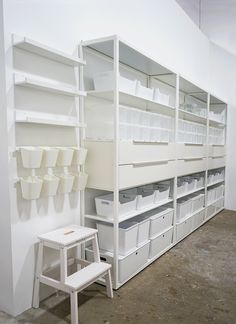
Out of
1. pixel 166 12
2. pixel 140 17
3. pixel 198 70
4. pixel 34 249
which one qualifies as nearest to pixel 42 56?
pixel 34 249

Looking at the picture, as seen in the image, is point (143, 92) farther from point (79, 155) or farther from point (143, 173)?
point (79, 155)

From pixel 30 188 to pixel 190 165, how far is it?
2440 millimetres

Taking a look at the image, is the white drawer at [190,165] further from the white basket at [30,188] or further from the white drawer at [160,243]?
the white basket at [30,188]

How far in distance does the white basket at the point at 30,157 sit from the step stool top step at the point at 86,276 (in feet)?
2.66

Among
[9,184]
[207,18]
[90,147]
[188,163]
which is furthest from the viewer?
[207,18]

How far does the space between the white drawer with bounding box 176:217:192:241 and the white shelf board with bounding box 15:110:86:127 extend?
1927 millimetres

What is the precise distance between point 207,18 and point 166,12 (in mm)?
827

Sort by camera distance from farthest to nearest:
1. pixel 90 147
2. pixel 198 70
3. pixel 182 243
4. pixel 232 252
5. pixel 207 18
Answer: pixel 198 70 < pixel 207 18 < pixel 182 243 < pixel 232 252 < pixel 90 147

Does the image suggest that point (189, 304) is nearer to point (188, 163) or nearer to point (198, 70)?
point (188, 163)

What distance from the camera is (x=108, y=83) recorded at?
7.50 feet

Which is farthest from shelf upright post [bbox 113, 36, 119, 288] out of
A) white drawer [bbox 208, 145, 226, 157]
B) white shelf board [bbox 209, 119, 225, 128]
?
white shelf board [bbox 209, 119, 225, 128]

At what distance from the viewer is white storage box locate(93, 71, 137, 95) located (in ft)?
7.41

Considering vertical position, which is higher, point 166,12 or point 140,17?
point 166,12

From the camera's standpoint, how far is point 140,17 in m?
3.17
